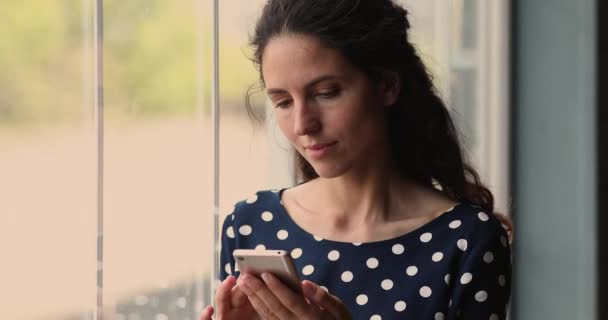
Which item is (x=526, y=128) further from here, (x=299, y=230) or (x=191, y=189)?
(x=299, y=230)

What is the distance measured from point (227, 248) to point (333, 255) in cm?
21

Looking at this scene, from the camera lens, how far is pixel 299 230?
70.5 inches

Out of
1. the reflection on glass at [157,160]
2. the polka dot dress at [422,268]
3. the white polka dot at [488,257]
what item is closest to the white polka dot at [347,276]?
the polka dot dress at [422,268]

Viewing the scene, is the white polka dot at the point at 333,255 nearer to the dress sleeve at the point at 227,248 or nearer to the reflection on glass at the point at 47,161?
the dress sleeve at the point at 227,248

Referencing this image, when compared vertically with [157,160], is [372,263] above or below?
below

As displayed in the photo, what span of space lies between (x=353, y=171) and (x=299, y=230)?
0.49 ft

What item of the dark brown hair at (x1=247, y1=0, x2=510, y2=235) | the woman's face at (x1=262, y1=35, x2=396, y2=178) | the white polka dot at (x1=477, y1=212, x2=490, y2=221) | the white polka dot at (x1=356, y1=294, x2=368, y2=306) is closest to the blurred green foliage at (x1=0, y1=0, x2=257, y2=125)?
the dark brown hair at (x1=247, y1=0, x2=510, y2=235)

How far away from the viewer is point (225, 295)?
1.53 m

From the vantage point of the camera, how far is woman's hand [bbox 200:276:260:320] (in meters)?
1.53

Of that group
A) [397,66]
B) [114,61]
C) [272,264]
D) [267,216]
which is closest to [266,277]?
[272,264]

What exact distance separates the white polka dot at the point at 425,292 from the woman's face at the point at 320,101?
24 cm

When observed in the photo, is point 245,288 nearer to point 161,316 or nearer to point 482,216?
point 482,216

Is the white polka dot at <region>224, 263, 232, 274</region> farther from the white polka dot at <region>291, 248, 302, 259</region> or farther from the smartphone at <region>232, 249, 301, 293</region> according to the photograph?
the smartphone at <region>232, 249, 301, 293</region>

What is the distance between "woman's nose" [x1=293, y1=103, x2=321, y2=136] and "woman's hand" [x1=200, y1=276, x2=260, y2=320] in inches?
10.2
